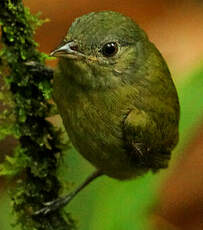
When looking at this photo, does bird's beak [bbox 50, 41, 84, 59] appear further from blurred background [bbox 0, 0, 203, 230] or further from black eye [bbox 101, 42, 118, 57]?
blurred background [bbox 0, 0, 203, 230]

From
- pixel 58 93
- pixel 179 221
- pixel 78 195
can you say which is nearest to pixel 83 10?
pixel 179 221

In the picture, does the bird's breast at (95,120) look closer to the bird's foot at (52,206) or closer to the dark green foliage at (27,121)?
the dark green foliage at (27,121)

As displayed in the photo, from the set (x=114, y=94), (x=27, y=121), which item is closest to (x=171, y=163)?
(x=114, y=94)

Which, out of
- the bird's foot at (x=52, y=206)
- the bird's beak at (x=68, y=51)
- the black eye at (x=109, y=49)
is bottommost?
the bird's foot at (x=52, y=206)

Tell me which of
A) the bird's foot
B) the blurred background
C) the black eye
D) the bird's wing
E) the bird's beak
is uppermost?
the bird's beak

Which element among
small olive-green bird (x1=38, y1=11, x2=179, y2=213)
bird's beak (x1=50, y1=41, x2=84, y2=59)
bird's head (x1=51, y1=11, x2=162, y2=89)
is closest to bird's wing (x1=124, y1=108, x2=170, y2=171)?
small olive-green bird (x1=38, y1=11, x2=179, y2=213)

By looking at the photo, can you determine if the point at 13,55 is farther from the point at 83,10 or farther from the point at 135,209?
the point at 83,10

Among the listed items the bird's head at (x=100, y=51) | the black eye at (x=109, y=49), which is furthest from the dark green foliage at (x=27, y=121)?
the black eye at (x=109, y=49)

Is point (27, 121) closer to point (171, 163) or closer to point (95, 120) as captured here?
point (95, 120)
